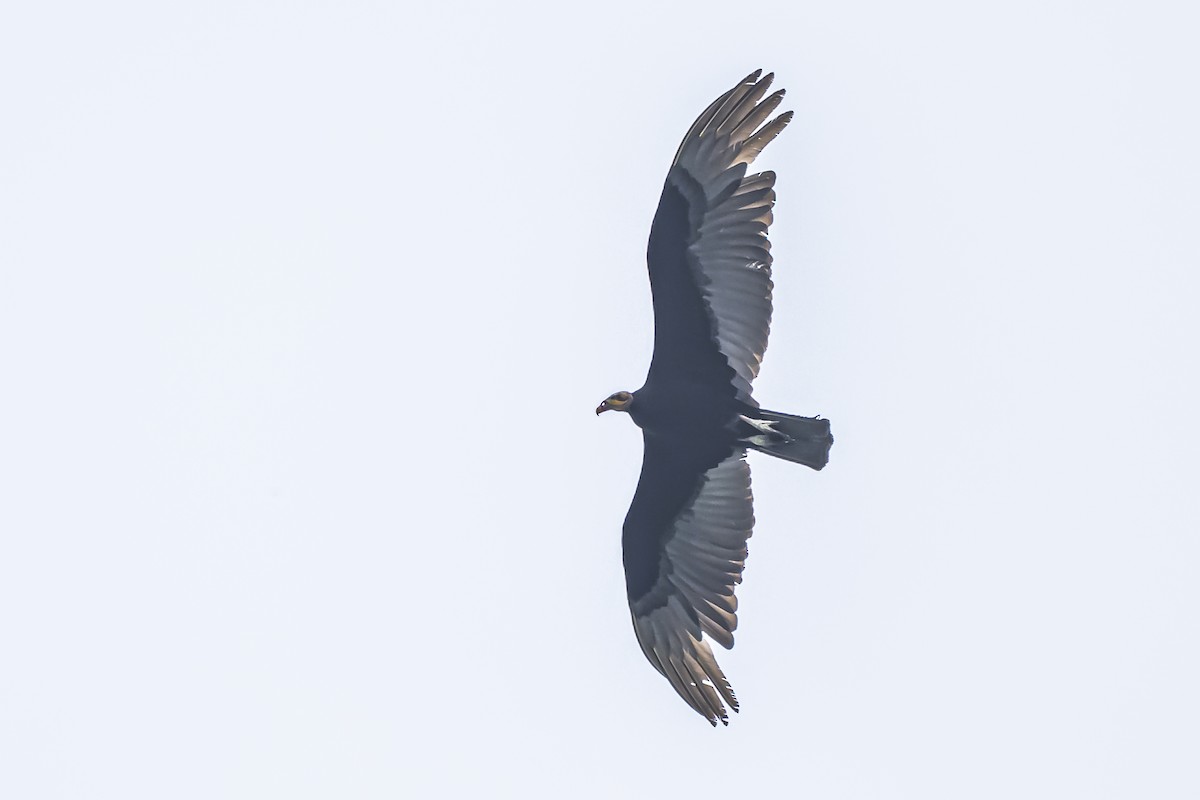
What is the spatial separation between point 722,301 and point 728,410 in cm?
115

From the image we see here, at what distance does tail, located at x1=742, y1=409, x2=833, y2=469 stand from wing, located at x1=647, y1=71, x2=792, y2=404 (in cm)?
30

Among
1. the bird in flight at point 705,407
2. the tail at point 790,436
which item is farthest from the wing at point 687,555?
the tail at point 790,436

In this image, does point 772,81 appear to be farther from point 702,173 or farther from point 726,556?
point 726,556

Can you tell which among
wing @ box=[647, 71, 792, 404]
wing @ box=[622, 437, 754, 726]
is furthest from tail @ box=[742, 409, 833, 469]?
wing @ box=[622, 437, 754, 726]

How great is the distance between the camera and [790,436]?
2170 centimetres

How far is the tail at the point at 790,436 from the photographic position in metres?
21.5

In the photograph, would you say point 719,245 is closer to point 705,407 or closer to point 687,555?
point 705,407

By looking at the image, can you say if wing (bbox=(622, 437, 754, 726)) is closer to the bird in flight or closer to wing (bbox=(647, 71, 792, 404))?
the bird in flight

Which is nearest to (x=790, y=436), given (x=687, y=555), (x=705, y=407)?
(x=705, y=407)

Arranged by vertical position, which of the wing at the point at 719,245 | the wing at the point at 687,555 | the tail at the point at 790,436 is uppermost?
the wing at the point at 719,245

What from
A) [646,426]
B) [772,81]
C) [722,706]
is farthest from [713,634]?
[772,81]

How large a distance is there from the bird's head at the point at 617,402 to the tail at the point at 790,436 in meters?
1.26

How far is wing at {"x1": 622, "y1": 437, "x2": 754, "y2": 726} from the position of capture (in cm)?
2242

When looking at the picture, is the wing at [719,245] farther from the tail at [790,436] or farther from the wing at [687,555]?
the wing at [687,555]
